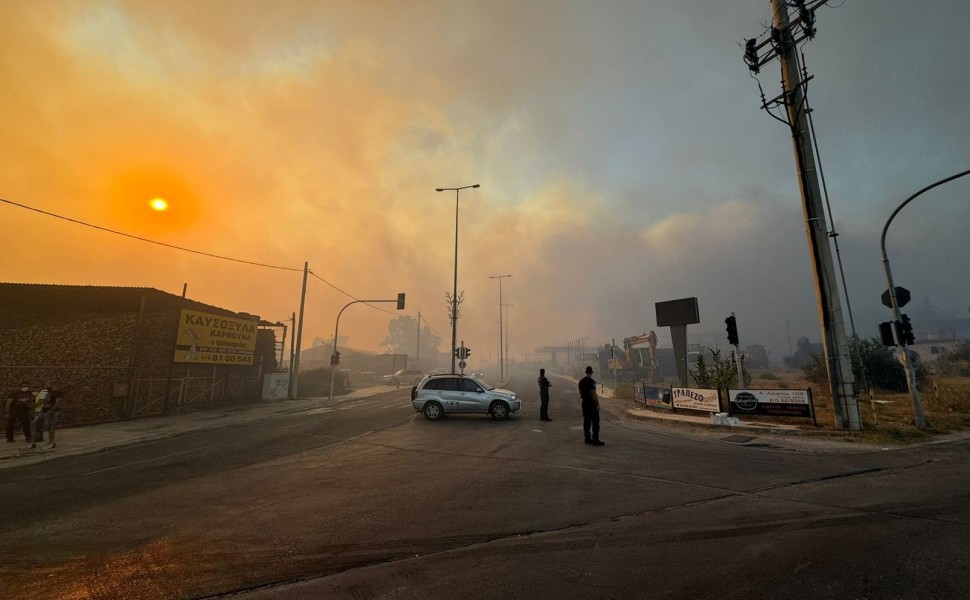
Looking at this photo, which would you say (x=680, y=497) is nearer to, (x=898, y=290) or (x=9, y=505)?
(x=9, y=505)

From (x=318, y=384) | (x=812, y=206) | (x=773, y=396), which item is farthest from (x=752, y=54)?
(x=318, y=384)

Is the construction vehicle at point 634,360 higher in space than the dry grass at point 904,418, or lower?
higher

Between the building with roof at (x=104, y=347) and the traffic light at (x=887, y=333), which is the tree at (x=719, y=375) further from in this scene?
the building with roof at (x=104, y=347)

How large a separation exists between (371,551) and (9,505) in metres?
6.67

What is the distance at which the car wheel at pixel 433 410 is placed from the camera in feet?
51.0

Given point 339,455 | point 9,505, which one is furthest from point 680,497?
point 9,505

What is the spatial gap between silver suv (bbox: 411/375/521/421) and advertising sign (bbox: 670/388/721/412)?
727 cm

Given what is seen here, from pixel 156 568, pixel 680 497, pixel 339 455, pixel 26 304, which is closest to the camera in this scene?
pixel 156 568

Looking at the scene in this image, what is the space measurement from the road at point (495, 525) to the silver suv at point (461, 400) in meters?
6.03

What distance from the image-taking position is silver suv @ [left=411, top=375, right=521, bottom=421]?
15516 millimetres

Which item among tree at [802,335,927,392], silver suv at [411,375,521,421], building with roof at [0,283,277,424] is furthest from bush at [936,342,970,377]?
building with roof at [0,283,277,424]

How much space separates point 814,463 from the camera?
8.20 meters

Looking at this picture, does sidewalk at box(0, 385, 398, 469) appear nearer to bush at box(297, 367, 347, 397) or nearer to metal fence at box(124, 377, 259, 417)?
metal fence at box(124, 377, 259, 417)

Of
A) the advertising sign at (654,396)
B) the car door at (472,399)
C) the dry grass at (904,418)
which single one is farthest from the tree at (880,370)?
the car door at (472,399)
